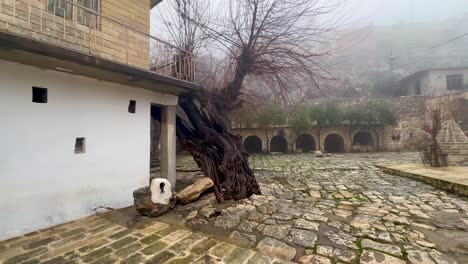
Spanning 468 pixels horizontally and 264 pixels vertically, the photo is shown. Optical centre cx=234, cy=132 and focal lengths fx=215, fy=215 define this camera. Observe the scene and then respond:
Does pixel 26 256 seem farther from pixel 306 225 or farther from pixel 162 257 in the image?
pixel 306 225

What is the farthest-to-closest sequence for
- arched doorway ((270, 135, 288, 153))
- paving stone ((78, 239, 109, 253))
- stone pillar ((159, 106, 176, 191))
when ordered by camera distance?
1. arched doorway ((270, 135, 288, 153))
2. stone pillar ((159, 106, 176, 191))
3. paving stone ((78, 239, 109, 253))

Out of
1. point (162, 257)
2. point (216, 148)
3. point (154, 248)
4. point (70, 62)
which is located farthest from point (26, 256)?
point (216, 148)

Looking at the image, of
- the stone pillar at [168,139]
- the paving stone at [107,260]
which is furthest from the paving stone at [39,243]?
the stone pillar at [168,139]

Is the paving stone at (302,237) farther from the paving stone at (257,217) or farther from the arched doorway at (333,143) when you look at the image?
the arched doorway at (333,143)

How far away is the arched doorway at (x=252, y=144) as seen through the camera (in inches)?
839

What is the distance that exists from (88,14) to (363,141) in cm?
2301

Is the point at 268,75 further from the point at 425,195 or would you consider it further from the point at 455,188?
the point at 455,188

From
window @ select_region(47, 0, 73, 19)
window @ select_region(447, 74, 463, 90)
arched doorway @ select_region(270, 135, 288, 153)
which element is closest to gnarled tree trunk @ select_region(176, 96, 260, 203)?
window @ select_region(47, 0, 73, 19)

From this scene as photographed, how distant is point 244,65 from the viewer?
22.4 feet

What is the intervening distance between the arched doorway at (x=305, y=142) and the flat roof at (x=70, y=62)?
17.8 m

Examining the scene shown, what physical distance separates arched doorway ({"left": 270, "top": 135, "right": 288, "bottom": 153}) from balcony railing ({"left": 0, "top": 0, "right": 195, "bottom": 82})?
1600cm

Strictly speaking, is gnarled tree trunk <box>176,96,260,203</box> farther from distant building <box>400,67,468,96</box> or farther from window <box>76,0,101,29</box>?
distant building <box>400,67,468,96</box>

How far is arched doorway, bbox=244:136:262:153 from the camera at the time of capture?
21312 mm

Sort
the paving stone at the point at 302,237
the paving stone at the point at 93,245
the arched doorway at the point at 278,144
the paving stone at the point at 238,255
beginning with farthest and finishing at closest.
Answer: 1. the arched doorway at the point at 278,144
2. the paving stone at the point at 302,237
3. the paving stone at the point at 93,245
4. the paving stone at the point at 238,255
